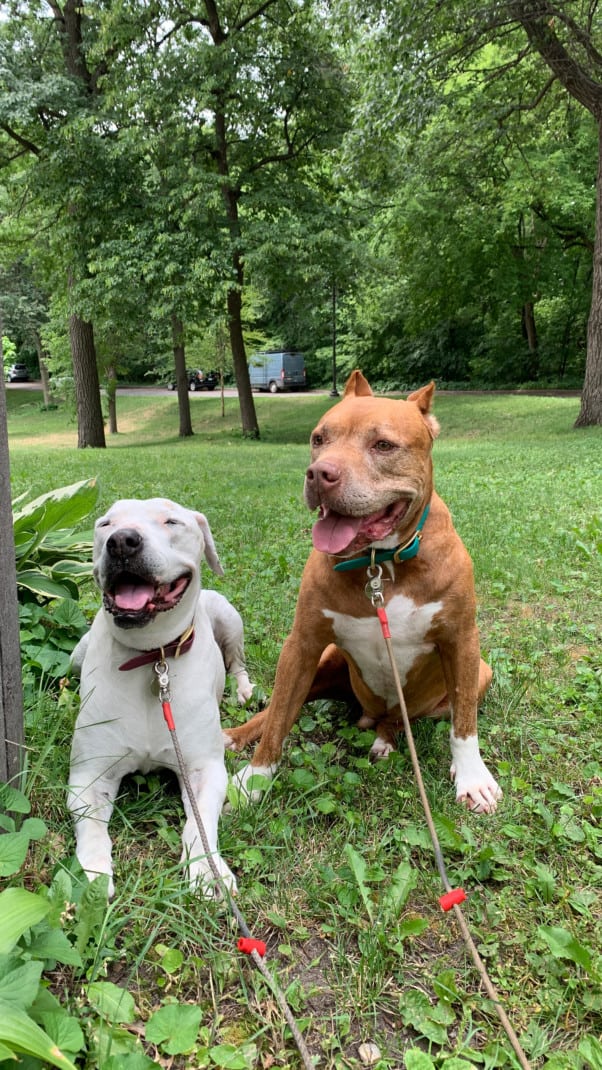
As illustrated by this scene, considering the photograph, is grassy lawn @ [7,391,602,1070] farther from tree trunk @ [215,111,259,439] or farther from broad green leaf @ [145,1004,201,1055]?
tree trunk @ [215,111,259,439]

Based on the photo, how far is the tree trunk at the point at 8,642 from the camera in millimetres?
1953

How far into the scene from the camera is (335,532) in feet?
7.45

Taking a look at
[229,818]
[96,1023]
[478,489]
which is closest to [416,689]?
[229,818]

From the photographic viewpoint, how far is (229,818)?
2.39m

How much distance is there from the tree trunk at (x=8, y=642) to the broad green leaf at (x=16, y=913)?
59 centimetres

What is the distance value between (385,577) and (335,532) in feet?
1.21

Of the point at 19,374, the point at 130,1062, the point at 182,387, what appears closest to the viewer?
the point at 130,1062

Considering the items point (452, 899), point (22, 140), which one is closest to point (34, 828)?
point (452, 899)

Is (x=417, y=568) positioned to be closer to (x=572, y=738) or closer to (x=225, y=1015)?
(x=572, y=738)

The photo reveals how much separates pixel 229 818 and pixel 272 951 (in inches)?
21.2

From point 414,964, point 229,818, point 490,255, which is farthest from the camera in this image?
point 490,255

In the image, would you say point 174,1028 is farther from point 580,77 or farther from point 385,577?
point 580,77

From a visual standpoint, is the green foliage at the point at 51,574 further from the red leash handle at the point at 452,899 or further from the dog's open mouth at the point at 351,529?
the red leash handle at the point at 452,899

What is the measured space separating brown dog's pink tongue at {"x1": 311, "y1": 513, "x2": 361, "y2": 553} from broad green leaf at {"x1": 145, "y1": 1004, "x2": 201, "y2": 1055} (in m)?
1.28
